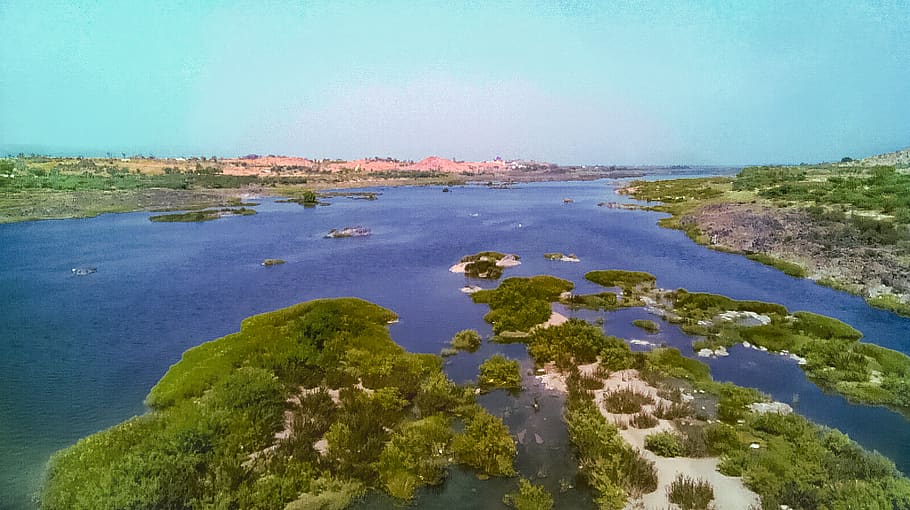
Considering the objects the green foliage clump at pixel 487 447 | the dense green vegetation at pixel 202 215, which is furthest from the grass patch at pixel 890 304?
the dense green vegetation at pixel 202 215

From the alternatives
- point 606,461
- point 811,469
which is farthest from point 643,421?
point 811,469

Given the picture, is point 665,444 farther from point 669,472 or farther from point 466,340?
point 466,340

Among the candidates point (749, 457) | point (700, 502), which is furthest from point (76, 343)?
point (749, 457)

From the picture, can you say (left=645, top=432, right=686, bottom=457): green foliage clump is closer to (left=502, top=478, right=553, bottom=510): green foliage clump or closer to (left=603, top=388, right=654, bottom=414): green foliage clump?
(left=603, top=388, right=654, bottom=414): green foliage clump

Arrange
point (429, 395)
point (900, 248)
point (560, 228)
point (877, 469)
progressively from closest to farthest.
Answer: point (877, 469) → point (429, 395) → point (900, 248) → point (560, 228)

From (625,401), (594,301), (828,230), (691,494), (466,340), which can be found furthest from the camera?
(828,230)

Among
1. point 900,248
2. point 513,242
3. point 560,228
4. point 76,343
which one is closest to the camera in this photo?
point 76,343

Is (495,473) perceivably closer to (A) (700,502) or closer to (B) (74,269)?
(A) (700,502)
